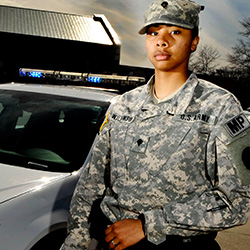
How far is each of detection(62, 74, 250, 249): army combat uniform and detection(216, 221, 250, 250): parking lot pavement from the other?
277 centimetres

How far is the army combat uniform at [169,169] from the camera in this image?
4.39 ft

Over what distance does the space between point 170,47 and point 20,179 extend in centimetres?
129

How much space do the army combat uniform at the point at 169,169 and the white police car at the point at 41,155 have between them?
0.46 metres

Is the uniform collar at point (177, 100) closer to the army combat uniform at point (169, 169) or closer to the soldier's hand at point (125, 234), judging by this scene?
the army combat uniform at point (169, 169)

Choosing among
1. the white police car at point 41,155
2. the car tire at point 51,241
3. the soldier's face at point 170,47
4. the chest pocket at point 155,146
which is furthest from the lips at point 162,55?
the car tire at point 51,241

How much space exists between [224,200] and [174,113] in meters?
0.38

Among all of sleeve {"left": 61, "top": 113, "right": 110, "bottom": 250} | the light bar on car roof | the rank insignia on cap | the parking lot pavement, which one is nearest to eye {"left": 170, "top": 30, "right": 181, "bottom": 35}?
the rank insignia on cap

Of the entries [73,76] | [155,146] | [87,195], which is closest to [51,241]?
[87,195]

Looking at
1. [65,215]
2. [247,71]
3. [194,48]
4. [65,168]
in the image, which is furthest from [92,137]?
[247,71]

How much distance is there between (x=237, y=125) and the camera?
1.37m

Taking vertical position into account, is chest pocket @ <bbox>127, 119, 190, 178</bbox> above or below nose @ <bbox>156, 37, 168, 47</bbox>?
below

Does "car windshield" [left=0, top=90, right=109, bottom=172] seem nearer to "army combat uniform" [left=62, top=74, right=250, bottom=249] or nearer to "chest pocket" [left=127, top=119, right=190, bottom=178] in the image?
"army combat uniform" [left=62, top=74, right=250, bottom=249]

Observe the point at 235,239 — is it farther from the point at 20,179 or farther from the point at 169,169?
the point at 169,169

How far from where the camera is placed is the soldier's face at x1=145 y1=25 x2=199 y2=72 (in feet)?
4.99
